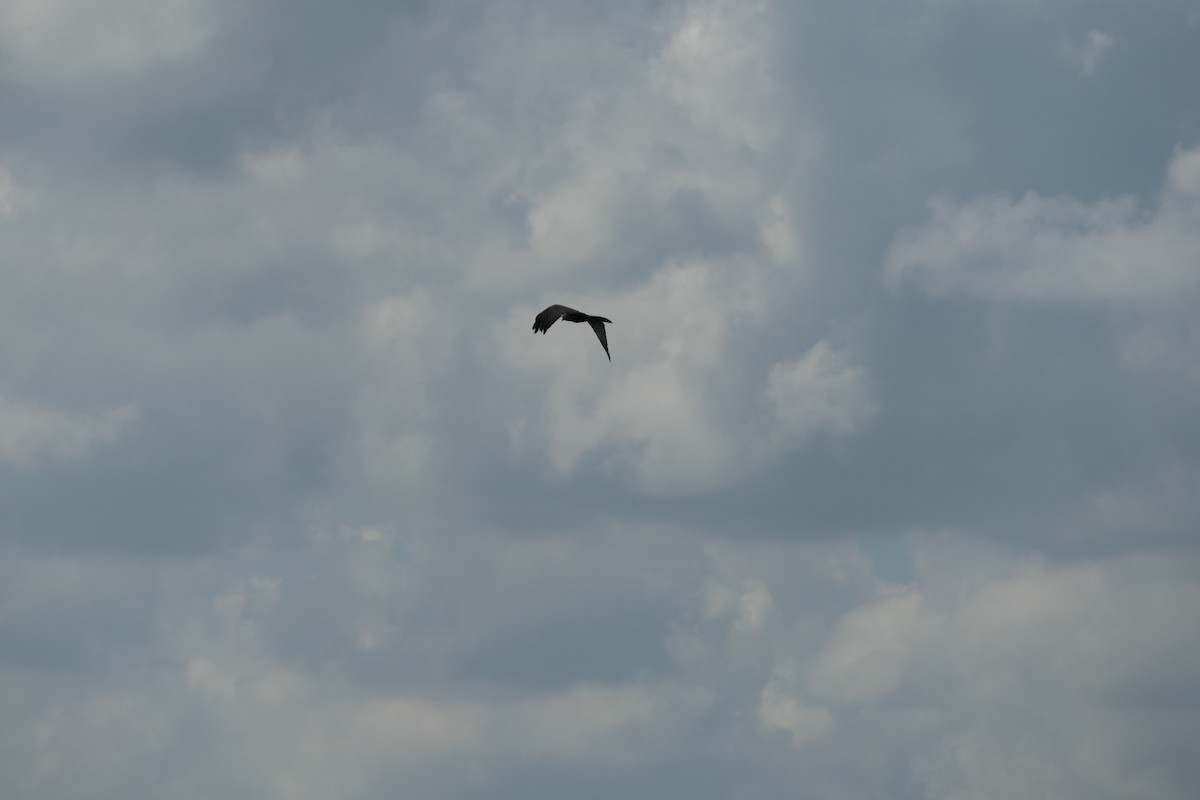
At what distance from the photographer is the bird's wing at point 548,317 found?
504ft

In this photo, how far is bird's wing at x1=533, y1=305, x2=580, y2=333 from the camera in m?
154

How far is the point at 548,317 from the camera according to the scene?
6107 inches

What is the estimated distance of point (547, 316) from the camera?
6107 inches
